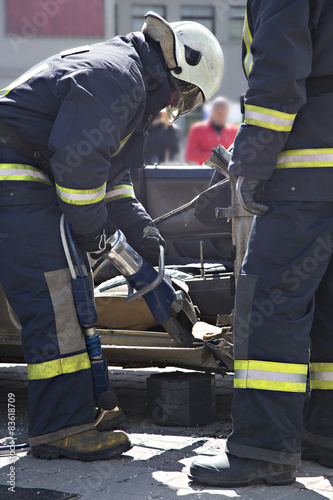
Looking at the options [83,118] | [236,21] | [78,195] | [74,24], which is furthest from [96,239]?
[236,21]

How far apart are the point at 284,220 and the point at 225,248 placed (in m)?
1.83

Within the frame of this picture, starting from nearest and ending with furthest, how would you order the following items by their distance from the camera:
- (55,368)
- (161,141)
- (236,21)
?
(55,368)
(161,141)
(236,21)

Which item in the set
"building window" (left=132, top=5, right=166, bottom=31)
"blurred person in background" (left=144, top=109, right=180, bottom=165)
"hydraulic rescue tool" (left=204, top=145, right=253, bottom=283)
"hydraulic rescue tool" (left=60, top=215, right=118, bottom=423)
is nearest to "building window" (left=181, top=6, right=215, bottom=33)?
"building window" (left=132, top=5, right=166, bottom=31)

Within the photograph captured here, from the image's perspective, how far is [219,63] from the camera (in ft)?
11.8

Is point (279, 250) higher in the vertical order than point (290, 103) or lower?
lower

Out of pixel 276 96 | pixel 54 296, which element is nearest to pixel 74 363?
pixel 54 296

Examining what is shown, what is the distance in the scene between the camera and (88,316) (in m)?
3.17

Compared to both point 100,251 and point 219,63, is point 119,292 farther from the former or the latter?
point 219,63

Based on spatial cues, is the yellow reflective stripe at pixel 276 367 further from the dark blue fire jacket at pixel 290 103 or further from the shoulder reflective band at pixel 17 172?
the shoulder reflective band at pixel 17 172

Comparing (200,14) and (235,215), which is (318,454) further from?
(200,14)

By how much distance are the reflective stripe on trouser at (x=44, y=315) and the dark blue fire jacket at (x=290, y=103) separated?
34.4 inches

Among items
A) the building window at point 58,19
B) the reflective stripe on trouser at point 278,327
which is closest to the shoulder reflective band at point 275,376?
the reflective stripe on trouser at point 278,327

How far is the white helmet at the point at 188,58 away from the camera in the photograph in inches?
133

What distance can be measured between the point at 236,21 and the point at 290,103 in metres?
19.8
